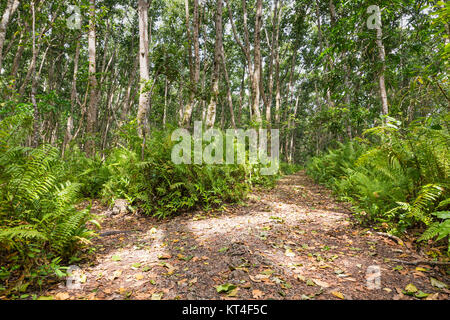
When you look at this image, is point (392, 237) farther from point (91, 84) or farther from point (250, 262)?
point (91, 84)

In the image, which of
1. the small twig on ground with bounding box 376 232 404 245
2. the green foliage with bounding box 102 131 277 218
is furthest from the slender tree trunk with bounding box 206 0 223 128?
the small twig on ground with bounding box 376 232 404 245

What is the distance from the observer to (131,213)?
454cm

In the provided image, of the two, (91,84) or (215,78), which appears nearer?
(215,78)

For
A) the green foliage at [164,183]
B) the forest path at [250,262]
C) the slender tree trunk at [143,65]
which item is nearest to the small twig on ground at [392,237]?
the forest path at [250,262]

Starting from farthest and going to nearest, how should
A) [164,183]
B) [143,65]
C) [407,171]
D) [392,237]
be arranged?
[143,65] → [164,183] → [407,171] → [392,237]

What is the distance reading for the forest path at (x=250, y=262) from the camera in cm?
188

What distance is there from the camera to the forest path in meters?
1.88

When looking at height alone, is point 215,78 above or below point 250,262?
above

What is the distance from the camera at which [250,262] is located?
7.59ft

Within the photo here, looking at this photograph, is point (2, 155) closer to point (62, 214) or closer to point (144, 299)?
point (62, 214)

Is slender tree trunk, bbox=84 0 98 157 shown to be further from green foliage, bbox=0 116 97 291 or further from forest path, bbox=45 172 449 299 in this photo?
green foliage, bbox=0 116 97 291

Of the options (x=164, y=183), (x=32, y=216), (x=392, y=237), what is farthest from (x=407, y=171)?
(x=32, y=216)

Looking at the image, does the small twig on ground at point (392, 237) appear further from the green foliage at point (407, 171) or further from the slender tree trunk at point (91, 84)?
the slender tree trunk at point (91, 84)

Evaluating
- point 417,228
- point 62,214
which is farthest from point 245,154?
point 62,214
